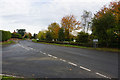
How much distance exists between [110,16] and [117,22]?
6.13 ft

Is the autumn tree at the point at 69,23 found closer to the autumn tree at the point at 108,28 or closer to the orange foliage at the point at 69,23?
the orange foliage at the point at 69,23

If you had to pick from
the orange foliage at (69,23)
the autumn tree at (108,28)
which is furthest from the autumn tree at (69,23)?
the autumn tree at (108,28)

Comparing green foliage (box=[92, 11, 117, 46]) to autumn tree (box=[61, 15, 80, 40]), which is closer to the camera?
green foliage (box=[92, 11, 117, 46])

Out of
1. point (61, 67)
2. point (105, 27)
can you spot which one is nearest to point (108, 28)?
point (105, 27)

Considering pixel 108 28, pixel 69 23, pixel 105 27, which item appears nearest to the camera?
pixel 108 28

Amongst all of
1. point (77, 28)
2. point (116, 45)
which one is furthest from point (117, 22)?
point (77, 28)

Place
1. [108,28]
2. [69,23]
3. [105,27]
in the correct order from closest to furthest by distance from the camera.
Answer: [108,28]
[105,27]
[69,23]

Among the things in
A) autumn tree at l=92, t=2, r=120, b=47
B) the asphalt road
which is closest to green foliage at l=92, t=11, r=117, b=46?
autumn tree at l=92, t=2, r=120, b=47

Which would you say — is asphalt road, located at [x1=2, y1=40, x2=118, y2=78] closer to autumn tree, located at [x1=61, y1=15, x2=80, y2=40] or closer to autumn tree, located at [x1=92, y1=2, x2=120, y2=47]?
autumn tree, located at [x1=92, y1=2, x2=120, y2=47]

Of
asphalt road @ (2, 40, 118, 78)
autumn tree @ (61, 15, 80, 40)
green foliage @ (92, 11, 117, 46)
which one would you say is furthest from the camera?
autumn tree @ (61, 15, 80, 40)

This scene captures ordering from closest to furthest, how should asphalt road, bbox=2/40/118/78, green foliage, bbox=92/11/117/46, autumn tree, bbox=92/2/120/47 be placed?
asphalt road, bbox=2/40/118/78 → autumn tree, bbox=92/2/120/47 → green foliage, bbox=92/11/117/46

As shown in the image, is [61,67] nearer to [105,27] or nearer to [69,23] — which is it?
[105,27]

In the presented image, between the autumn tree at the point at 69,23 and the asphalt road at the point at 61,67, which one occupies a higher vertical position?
the autumn tree at the point at 69,23

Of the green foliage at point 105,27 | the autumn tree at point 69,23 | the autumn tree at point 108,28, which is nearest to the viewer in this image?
the autumn tree at point 108,28
